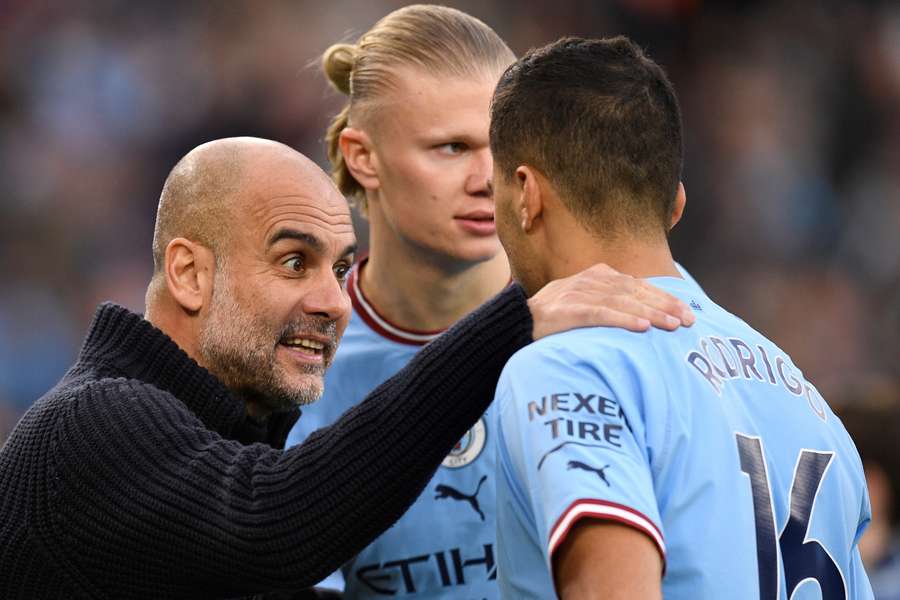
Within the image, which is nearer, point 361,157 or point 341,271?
point 341,271

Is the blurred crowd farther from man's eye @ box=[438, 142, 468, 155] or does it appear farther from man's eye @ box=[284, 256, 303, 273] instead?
man's eye @ box=[284, 256, 303, 273]

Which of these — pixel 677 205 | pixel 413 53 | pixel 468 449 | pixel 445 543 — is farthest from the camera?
pixel 413 53

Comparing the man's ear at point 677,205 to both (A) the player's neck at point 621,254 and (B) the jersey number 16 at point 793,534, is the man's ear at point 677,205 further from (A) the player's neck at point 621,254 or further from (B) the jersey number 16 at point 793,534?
(B) the jersey number 16 at point 793,534

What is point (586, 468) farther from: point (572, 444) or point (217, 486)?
point (217, 486)

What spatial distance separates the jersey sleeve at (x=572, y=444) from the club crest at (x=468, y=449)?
1368 millimetres

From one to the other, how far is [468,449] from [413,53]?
4.13 ft

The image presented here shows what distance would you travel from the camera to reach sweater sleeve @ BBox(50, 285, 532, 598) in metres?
2.78

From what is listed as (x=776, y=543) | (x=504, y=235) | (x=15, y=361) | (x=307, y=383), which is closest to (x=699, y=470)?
(x=776, y=543)

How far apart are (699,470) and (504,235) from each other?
68 cm

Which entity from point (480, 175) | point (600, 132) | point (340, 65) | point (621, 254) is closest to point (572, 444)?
point (621, 254)

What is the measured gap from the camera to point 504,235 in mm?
2809

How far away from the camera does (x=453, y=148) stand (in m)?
4.12

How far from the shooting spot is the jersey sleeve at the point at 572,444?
7.54ft

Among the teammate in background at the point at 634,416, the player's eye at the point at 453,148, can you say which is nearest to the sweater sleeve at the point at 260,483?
the teammate in background at the point at 634,416
